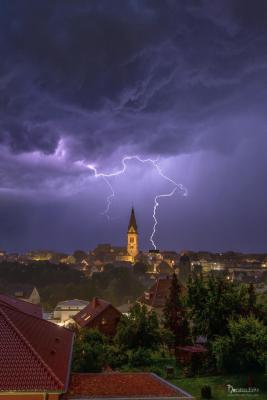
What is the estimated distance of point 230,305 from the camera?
2916 cm

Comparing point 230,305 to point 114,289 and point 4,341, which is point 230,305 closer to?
point 4,341

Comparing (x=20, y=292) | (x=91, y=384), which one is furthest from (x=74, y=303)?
(x=91, y=384)

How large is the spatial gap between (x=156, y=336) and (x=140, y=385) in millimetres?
15926

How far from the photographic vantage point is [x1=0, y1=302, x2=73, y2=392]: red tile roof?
14.9 meters

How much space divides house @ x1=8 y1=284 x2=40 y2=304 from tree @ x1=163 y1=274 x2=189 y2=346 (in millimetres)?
53183

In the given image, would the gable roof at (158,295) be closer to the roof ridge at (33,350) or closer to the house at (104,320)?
the house at (104,320)

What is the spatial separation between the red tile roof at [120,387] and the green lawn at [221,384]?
20.3 ft

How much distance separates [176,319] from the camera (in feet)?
131

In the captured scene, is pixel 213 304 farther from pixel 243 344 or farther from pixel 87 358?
pixel 87 358

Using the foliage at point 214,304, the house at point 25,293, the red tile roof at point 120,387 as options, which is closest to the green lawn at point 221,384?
the foliage at point 214,304

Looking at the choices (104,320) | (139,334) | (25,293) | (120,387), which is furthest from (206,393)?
(25,293)

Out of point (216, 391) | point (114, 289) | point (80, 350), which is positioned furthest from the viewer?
point (114, 289)

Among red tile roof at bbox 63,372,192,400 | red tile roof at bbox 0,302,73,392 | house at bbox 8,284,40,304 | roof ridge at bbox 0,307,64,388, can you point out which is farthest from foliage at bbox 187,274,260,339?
house at bbox 8,284,40,304

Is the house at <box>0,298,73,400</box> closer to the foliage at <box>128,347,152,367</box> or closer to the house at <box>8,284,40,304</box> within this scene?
the foliage at <box>128,347,152,367</box>
